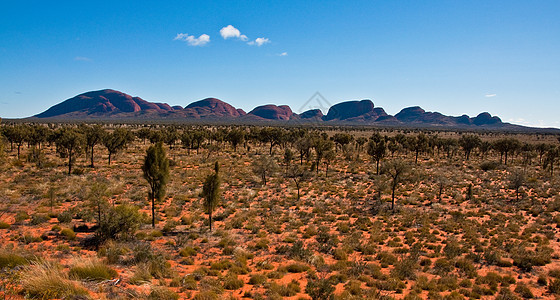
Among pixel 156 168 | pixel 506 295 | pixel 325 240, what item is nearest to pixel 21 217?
pixel 156 168

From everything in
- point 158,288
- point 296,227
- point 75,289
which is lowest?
point 296,227

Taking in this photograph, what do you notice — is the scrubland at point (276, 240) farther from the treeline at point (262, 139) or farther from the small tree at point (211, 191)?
the treeline at point (262, 139)

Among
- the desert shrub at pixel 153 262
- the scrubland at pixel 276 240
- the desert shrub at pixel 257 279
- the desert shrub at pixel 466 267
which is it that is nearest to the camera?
the scrubland at pixel 276 240

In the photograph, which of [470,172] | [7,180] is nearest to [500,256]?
[470,172]

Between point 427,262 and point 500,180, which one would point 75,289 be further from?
point 500,180

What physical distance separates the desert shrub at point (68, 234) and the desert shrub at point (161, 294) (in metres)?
10.3

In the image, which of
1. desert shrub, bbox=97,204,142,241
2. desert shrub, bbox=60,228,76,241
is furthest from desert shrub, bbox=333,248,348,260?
desert shrub, bbox=60,228,76,241

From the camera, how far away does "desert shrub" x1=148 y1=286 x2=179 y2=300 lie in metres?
10.1

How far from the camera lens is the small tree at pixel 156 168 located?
20.2 m

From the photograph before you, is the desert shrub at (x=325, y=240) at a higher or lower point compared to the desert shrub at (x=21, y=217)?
lower

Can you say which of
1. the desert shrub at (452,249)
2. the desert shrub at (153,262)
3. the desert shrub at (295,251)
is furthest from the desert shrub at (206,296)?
the desert shrub at (452,249)

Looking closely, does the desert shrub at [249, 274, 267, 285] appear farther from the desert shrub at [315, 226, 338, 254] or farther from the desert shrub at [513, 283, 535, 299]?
the desert shrub at [513, 283, 535, 299]

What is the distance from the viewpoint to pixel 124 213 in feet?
59.1

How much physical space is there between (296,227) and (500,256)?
1267 centimetres
